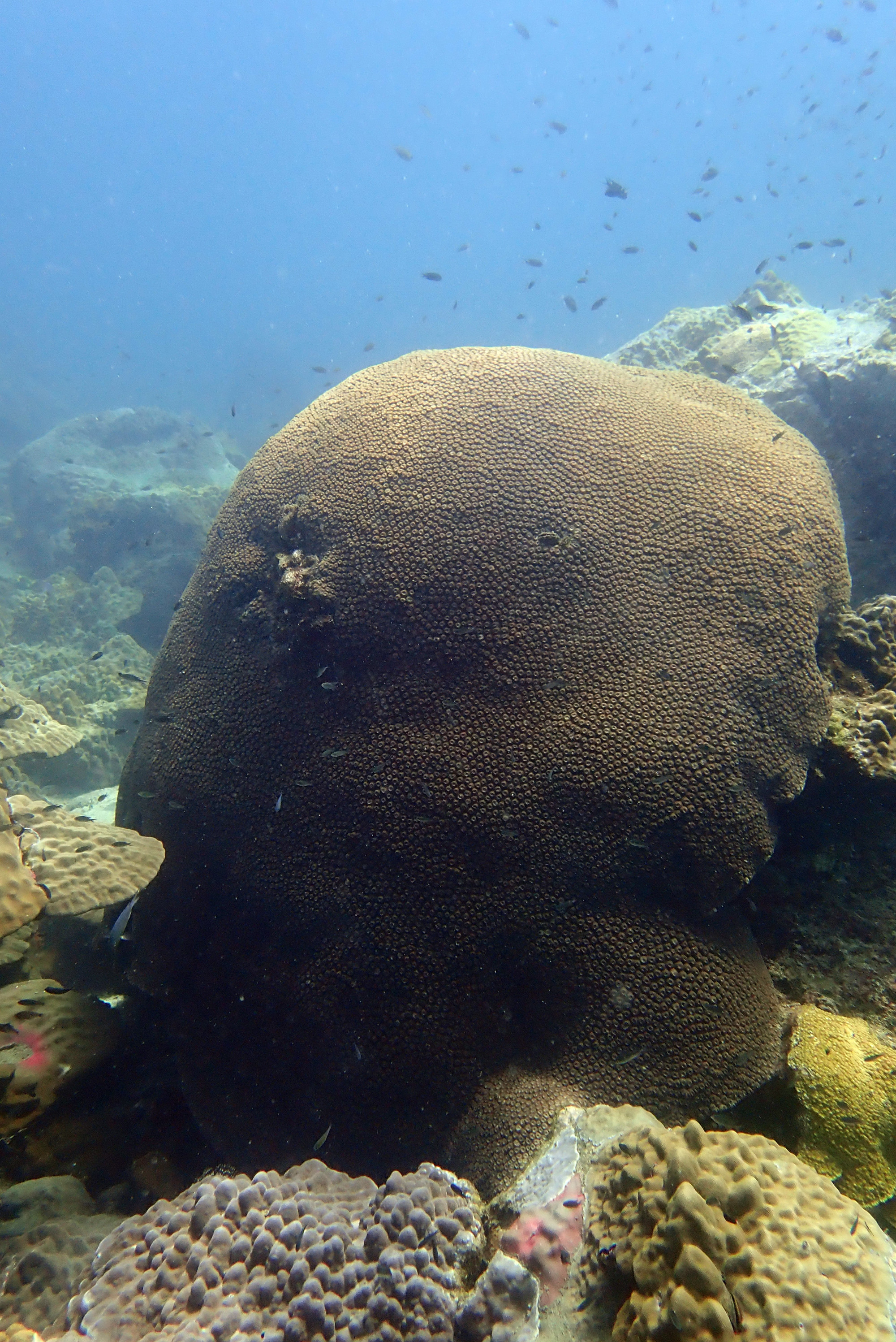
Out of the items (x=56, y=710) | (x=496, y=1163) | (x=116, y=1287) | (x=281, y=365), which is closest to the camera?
(x=116, y=1287)

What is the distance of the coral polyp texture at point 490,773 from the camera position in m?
2.78

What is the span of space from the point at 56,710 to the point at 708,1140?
30.6 feet

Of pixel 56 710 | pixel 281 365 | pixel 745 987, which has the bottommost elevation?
pixel 56 710

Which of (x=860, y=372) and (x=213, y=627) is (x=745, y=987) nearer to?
(x=213, y=627)

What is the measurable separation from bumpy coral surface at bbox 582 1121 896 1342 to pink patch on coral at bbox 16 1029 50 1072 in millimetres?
2610

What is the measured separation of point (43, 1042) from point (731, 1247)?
310 cm

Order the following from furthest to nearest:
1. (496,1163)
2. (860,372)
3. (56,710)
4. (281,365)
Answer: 1. (281,365)
2. (56,710)
3. (860,372)
4. (496,1163)

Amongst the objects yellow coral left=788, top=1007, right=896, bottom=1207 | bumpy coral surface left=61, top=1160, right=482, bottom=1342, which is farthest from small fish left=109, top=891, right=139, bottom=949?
yellow coral left=788, top=1007, right=896, bottom=1207

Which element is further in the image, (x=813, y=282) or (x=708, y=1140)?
(x=813, y=282)

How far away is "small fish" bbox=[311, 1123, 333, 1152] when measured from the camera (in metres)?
2.83

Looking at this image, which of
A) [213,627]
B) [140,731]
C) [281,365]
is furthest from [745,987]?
[281,365]

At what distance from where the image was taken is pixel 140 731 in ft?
14.1

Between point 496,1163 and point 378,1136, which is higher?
point 496,1163

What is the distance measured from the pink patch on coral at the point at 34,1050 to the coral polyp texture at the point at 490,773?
21.0 inches
